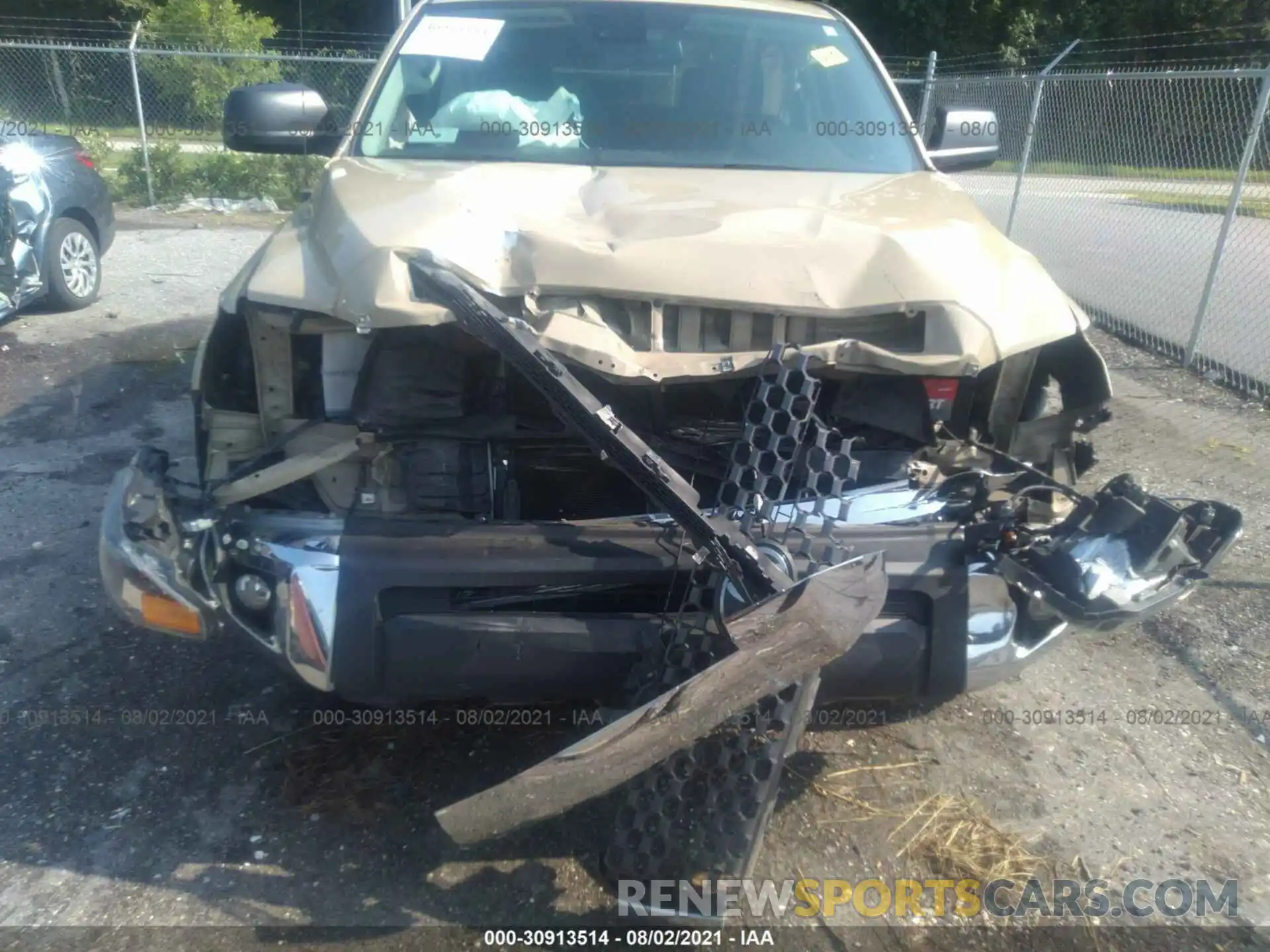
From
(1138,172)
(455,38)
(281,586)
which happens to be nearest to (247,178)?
(1138,172)

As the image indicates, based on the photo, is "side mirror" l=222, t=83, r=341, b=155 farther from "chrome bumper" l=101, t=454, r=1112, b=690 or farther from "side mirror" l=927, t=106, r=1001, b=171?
"side mirror" l=927, t=106, r=1001, b=171

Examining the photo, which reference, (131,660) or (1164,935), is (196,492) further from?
(1164,935)

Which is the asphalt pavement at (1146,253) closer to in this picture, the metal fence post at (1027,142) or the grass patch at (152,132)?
the metal fence post at (1027,142)

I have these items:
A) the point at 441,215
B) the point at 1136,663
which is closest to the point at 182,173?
the point at 441,215

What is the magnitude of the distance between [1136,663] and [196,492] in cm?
306

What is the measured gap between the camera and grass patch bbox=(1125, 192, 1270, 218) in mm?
7887

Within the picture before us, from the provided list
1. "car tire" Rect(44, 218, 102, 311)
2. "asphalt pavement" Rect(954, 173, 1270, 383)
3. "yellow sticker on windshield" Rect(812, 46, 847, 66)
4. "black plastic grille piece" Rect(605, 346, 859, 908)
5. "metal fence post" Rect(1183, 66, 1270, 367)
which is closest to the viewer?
"black plastic grille piece" Rect(605, 346, 859, 908)

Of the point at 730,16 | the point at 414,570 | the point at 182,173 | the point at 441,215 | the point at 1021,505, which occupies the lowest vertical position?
the point at 182,173

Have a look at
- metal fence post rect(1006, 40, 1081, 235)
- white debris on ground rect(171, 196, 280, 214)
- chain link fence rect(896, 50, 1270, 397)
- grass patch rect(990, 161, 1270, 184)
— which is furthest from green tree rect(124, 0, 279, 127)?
grass patch rect(990, 161, 1270, 184)

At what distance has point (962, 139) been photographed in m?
4.14

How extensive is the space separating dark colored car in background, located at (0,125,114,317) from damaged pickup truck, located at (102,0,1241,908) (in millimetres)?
4934

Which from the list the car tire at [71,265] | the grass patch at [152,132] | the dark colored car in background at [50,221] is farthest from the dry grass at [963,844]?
the grass patch at [152,132]

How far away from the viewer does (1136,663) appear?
140 inches

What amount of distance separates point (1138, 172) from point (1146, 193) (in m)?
0.59
